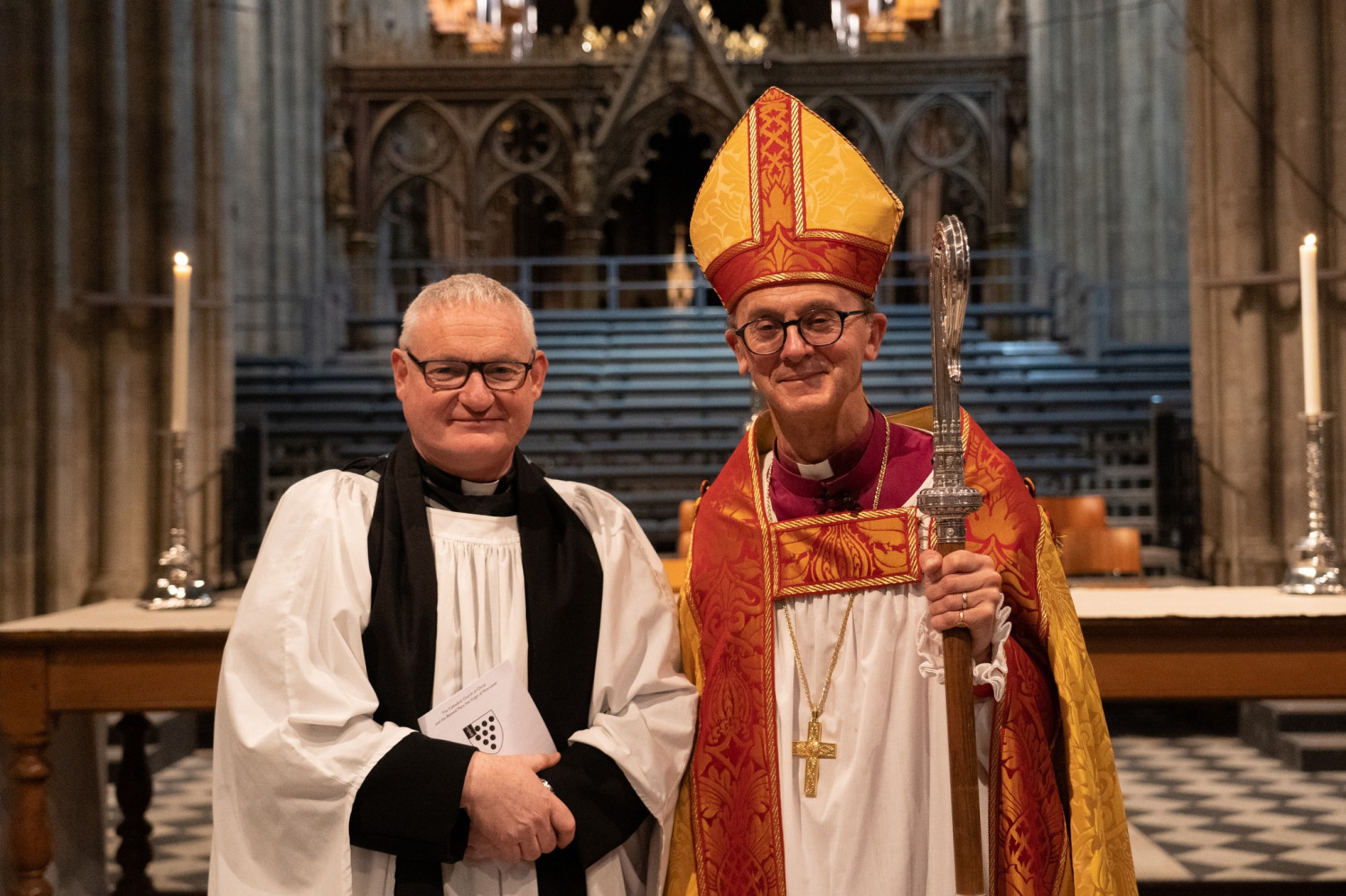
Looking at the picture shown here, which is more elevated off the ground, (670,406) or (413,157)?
(413,157)

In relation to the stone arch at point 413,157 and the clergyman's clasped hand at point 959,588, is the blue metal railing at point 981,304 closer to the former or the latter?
the stone arch at point 413,157

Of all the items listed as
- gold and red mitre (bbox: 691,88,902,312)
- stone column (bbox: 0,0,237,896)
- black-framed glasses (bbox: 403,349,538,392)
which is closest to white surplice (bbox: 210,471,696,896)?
black-framed glasses (bbox: 403,349,538,392)

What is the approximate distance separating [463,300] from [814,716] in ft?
2.88

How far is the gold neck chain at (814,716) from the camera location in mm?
1939

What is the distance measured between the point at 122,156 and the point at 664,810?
6.31 meters

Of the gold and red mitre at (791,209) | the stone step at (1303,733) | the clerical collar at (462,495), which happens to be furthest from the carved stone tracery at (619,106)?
the clerical collar at (462,495)

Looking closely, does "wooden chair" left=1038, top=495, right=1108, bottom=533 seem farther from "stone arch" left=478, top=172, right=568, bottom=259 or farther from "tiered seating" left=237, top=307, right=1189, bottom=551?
"stone arch" left=478, top=172, right=568, bottom=259

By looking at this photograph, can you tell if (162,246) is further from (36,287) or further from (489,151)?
(489,151)

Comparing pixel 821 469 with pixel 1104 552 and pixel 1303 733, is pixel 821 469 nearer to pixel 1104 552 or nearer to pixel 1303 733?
pixel 1104 552

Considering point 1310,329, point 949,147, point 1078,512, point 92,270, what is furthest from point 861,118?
point 1310,329

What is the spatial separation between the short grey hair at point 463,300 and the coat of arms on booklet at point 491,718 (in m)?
0.54

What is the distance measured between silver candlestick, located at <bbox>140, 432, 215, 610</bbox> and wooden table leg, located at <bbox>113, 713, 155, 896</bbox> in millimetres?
457

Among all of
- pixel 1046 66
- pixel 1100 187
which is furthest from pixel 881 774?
pixel 1046 66

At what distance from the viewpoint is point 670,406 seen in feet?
37.1
